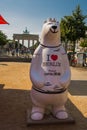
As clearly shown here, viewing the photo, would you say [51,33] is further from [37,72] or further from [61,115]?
[61,115]

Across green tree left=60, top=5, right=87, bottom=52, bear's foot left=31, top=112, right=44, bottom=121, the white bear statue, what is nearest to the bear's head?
the white bear statue

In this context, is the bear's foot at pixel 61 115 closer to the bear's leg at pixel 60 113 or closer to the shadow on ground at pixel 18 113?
the bear's leg at pixel 60 113

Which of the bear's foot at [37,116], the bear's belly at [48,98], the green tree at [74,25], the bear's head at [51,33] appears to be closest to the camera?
the bear's belly at [48,98]

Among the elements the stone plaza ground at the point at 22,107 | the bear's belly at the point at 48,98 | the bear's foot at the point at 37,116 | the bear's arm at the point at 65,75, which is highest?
the bear's arm at the point at 65,75

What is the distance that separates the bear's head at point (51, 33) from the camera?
6.25 metres

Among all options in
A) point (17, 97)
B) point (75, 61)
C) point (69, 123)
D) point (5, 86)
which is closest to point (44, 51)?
point (69, 123)

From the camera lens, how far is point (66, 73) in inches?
248

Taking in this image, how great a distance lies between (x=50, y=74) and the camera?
6.18 m

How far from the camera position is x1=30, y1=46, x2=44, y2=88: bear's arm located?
6.17 m

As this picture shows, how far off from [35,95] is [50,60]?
87 centimetres

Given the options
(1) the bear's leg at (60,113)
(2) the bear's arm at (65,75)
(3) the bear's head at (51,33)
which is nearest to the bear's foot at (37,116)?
(1) the bear's leg at (60,113)

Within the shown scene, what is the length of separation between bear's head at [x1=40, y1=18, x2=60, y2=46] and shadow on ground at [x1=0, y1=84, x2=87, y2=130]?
6.20ft

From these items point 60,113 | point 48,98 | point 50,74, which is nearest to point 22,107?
point 60,113

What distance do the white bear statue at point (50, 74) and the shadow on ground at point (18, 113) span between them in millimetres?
316
